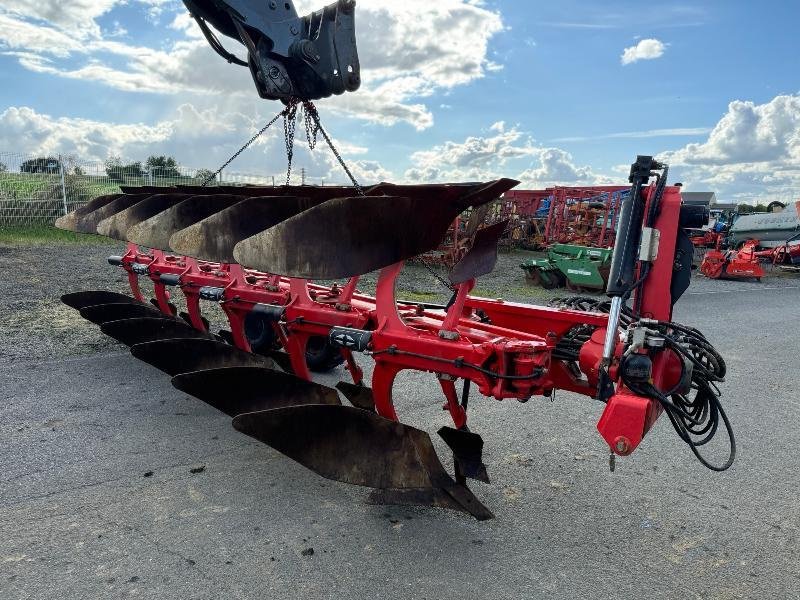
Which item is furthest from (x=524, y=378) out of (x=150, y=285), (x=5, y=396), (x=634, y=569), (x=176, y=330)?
(x=150, y=285)

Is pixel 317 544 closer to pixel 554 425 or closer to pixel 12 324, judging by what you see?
pixel 554 425

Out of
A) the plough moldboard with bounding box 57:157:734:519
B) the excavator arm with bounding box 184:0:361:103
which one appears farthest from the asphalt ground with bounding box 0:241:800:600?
the excavator arm with bounding box 184:0:361:103

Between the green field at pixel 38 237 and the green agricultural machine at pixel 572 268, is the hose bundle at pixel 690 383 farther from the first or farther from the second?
the green field at pixel 38 237

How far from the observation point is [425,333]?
3404mm

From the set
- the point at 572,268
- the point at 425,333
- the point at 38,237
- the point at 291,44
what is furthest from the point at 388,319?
the point at 38,237

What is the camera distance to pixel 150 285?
9453 millimetres

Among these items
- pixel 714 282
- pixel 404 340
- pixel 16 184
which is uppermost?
pixel 16 184

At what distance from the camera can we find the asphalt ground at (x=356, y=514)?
257cm

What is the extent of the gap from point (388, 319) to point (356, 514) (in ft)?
3.28

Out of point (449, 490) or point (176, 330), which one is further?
point (176, 330)

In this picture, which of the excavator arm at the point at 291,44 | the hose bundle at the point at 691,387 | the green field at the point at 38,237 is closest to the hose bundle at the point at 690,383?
the hose bundle at the point at 691,387

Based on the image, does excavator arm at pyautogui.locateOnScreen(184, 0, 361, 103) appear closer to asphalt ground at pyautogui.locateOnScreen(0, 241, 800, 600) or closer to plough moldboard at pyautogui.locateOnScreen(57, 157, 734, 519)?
plough moldboard at pyautogui.locateOnScreen(57, 157, 734, 519)

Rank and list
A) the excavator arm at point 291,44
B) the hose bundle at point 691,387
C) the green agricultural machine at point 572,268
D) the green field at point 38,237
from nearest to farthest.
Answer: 1. the hose bundle at point 691,387
2. the excavator arm at point 291,44
3. the green agricultural machine at point 572,268
4. the green field at point 38,237

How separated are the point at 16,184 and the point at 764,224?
21.4 metres
